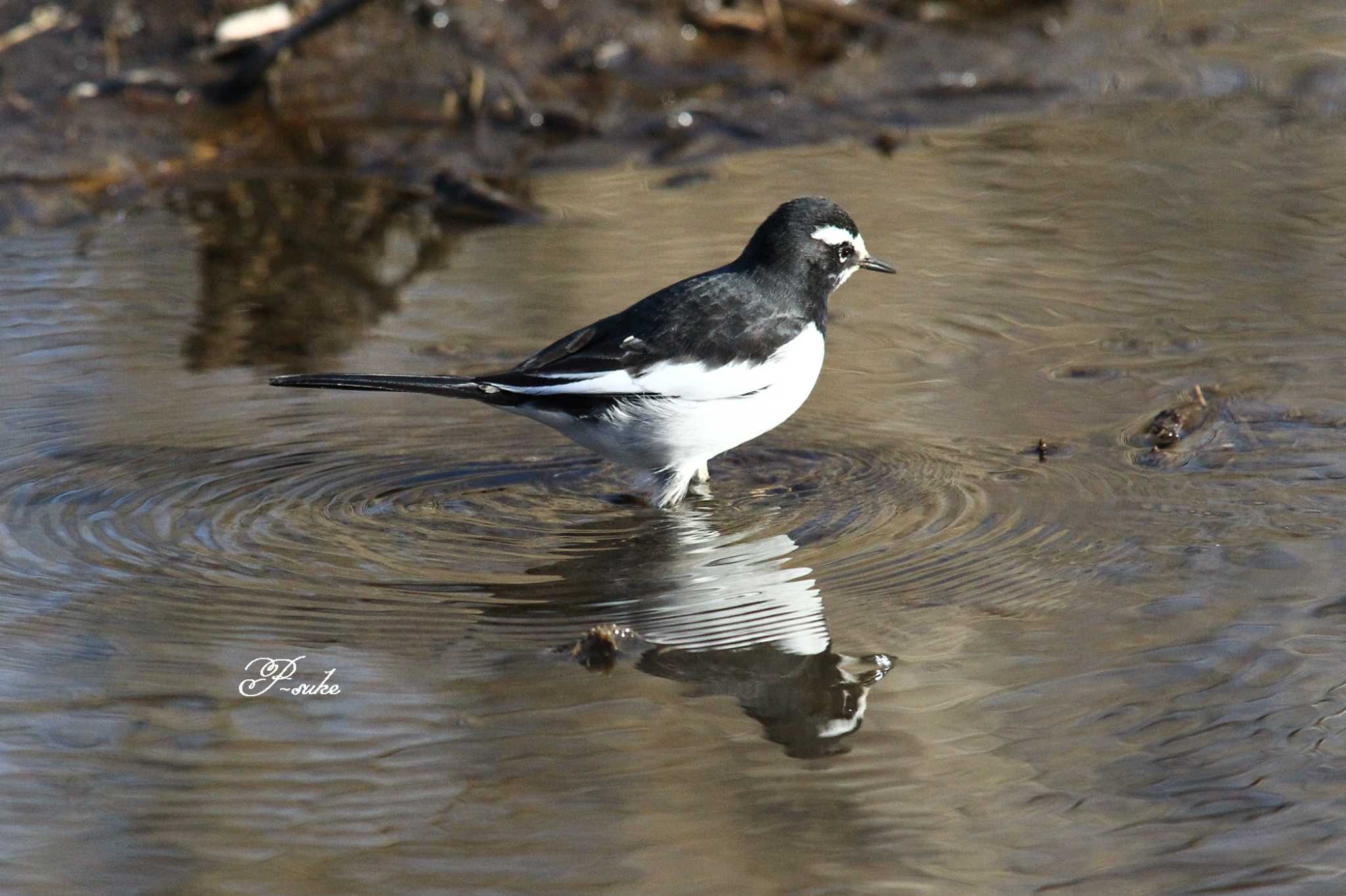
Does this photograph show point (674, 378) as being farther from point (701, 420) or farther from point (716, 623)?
point (716, 623)

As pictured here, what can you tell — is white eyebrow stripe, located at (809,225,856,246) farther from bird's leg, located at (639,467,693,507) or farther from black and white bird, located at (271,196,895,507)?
bird's leg, located at (639,467,693,507)

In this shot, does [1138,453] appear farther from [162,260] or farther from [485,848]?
[162,260]

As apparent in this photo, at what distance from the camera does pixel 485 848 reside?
3.62 meters

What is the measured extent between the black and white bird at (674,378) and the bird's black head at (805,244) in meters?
0.01

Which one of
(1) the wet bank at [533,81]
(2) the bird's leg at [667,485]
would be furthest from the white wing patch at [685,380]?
(1) the wet bank at [533,81]

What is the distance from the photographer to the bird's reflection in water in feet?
13.8

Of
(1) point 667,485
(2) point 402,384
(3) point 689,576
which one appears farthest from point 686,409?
(2) point 402,384

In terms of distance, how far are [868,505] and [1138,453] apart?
1031 millimetres

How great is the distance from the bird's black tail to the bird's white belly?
304mm

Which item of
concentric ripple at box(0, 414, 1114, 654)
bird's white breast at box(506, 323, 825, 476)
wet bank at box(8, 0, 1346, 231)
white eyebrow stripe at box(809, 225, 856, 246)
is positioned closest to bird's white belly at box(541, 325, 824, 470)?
bird's white breast at box(506, 323, 825, 476)

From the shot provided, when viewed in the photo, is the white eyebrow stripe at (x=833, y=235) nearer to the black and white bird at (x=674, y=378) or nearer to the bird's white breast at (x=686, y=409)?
the black and white bird at (x=674, y=378)

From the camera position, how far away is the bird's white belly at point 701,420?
5.43m

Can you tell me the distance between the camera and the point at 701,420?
17.9 feet

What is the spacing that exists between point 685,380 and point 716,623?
111 centimetres
